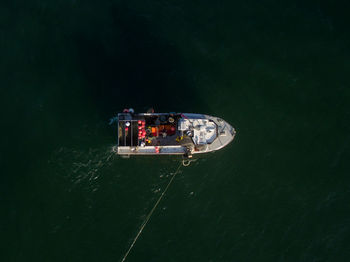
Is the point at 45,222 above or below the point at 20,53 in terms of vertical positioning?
below

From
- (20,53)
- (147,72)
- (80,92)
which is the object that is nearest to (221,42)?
(147,72)

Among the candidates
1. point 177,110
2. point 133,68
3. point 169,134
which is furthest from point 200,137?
point 133,68

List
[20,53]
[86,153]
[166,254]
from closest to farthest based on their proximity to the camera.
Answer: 1. [166,254]
2. [86,153]
3. [20,53]

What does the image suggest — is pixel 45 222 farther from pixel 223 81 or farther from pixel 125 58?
pixel 223 81

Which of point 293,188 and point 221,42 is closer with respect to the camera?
point 293,188

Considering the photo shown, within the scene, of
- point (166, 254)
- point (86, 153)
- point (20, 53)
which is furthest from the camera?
point (20, 53)

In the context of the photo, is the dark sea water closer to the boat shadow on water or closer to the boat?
the boat shadow on water
